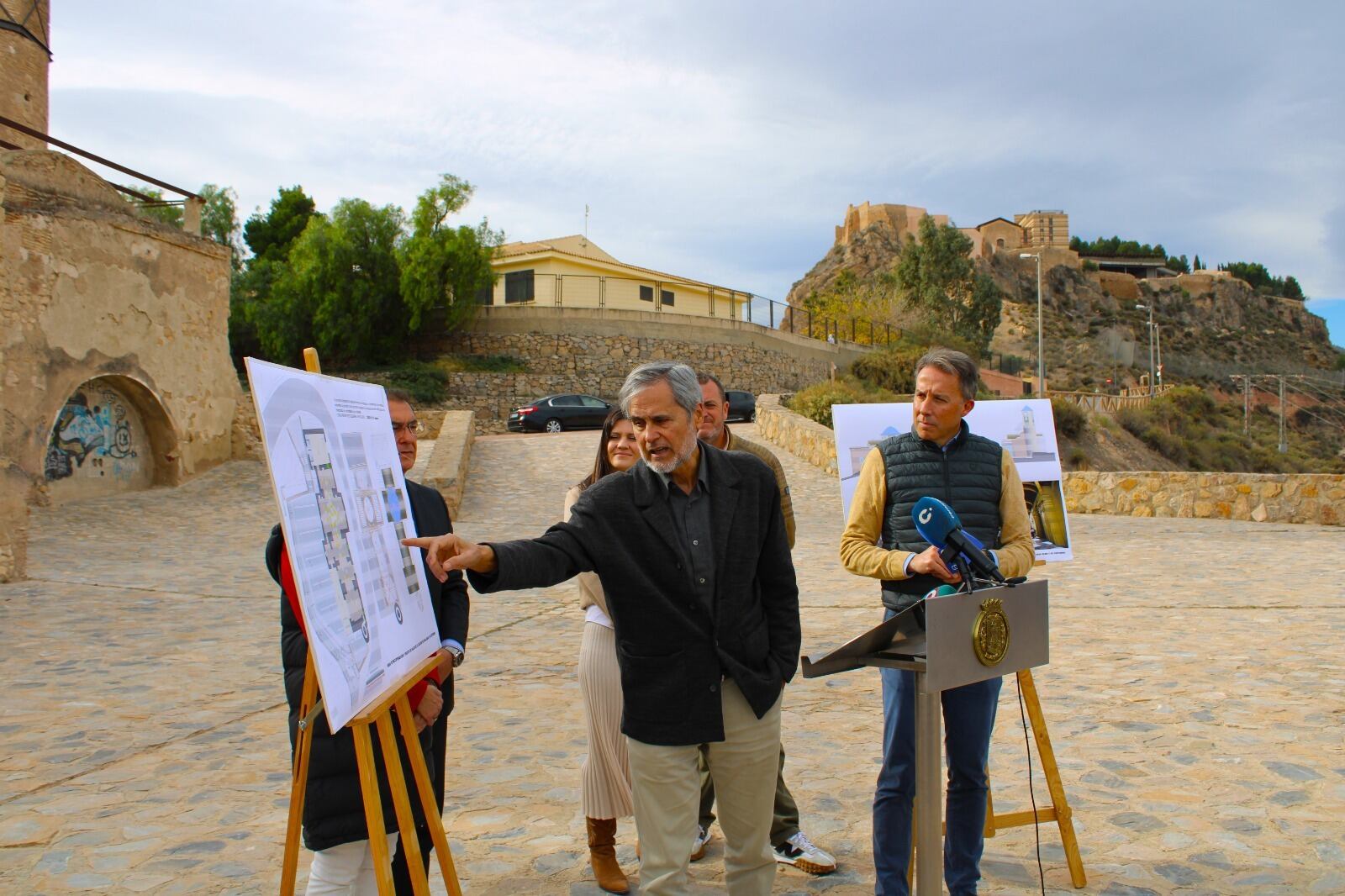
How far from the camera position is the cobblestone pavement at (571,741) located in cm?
372

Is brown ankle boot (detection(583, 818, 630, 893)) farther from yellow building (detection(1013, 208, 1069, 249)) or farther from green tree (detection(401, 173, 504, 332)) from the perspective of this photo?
yellow building (detection(1013, 208, 1069, 249))

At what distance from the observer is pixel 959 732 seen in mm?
3258

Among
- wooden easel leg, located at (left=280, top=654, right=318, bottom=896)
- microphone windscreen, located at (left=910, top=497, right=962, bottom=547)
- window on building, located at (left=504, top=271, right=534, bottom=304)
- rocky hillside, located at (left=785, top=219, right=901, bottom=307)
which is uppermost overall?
rocky hillside, located at (left=785, top=219, right=901, bottom=307)

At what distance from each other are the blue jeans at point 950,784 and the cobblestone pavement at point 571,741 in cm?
39

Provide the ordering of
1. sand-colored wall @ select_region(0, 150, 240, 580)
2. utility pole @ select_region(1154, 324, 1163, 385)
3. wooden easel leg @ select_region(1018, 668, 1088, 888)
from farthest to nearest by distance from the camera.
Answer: utility pole @ select_region(1154, 324, 1163, 385), sand-colored wall @ select_region(0, 150, 240, 580), wooden easel leg @ select_region(1018, 668, 1088, 888)

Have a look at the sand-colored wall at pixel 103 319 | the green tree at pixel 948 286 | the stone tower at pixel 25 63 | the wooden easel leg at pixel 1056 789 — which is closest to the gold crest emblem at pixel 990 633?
the wooden easel leg at pixel 1056 789

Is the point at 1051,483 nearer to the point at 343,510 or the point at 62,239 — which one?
the point at 343,510

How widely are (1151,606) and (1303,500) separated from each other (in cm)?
920

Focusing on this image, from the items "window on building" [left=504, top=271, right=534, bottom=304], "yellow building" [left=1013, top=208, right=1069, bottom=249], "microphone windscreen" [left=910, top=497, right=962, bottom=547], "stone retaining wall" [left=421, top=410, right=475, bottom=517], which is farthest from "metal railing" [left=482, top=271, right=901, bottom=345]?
"yellow building" [left=1013, top=208, right=1069, bottom=249]

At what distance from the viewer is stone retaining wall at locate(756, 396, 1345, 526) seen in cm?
1628

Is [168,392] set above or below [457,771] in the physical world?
above

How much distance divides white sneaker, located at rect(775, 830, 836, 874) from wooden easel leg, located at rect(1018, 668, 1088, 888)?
802 mm

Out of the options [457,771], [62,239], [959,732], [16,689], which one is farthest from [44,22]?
[959,732]

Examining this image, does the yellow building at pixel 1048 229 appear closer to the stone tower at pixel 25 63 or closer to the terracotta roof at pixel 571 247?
the terracotta roof at pixel 571 247
